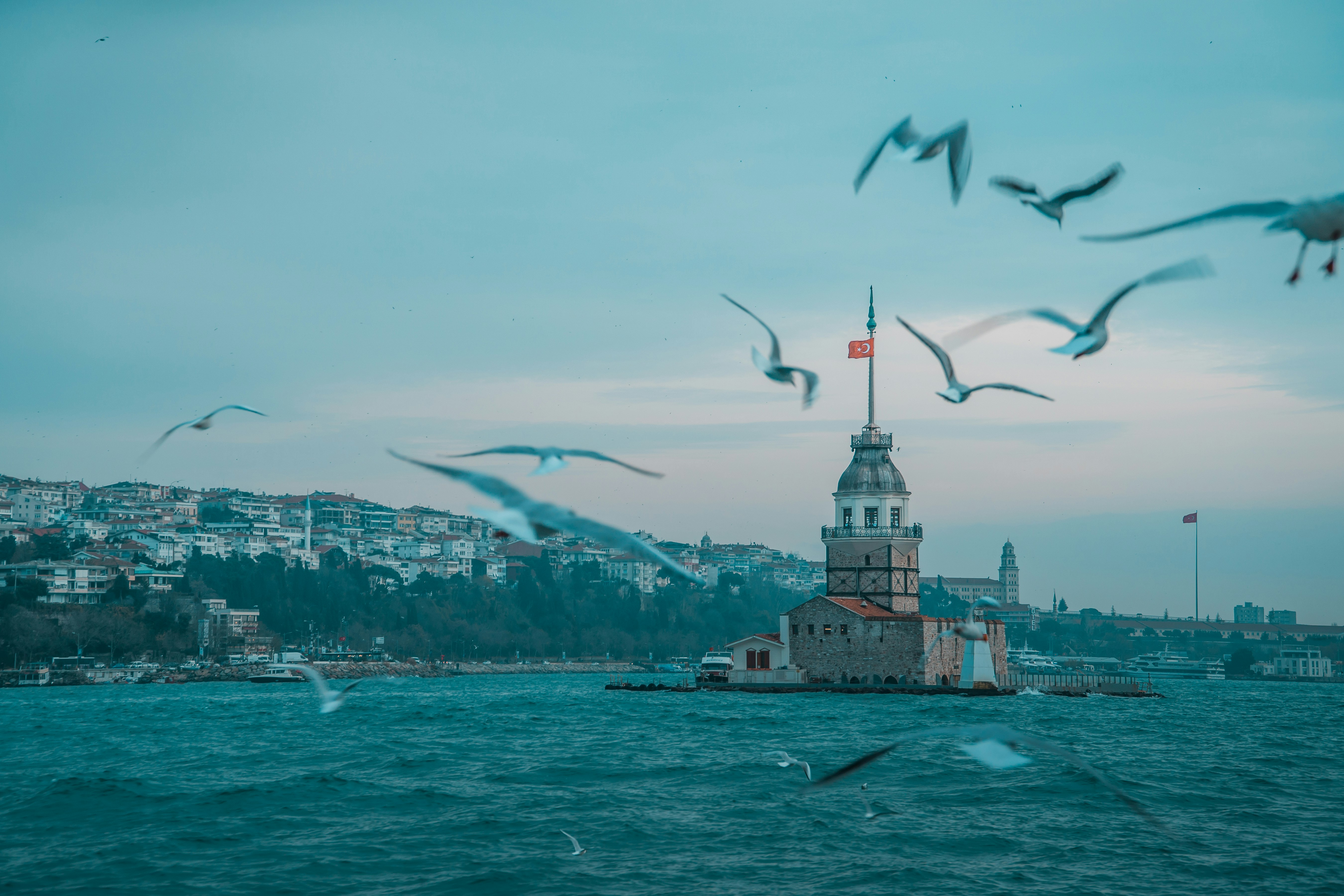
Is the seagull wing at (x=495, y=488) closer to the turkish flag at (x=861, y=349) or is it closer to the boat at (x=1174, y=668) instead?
the turkish flag at (x=861, y=349)

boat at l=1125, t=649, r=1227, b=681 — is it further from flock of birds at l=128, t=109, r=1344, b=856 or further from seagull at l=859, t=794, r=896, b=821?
flock of birds at l=128, t=109, r=1344, b=856

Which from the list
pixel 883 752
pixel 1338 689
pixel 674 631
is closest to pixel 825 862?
pixel 883 752

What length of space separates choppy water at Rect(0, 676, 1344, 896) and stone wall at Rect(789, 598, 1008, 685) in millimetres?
14817

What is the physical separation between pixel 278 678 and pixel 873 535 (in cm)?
3654

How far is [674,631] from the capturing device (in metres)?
117

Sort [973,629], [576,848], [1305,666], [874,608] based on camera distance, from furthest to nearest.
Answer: [1305,666] → [874,608] → [576,848] → [973,629]

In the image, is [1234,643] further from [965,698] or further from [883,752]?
[883,752]

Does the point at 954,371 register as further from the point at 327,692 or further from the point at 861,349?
the point at 861,349

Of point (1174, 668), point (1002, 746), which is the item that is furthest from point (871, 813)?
point (1174, 668)

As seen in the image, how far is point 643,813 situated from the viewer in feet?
48.4

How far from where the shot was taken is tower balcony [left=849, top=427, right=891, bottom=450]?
161 ft

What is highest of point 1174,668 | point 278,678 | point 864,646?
point 864,646

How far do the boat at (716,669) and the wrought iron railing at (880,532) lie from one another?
7136 millimetres

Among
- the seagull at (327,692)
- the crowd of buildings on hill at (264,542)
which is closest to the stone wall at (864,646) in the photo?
the seagull at (327,692)
